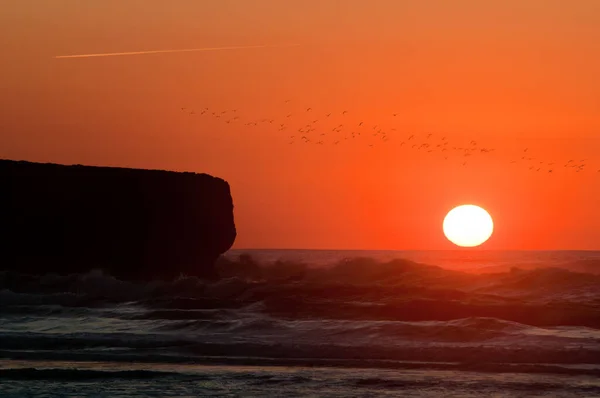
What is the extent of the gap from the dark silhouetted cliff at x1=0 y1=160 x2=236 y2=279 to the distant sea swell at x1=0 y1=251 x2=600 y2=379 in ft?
4.22

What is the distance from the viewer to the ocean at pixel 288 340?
12102 millimetres

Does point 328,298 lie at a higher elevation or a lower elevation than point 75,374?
higher

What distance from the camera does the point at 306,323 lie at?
693 inches

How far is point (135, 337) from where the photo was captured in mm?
16078

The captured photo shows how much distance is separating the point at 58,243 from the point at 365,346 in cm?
1378

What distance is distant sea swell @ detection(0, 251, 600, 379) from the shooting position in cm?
1423

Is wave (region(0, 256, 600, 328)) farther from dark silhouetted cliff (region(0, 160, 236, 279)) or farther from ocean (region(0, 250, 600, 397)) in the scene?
dark silhouetted cliff (region(0, 160, 236, 279))

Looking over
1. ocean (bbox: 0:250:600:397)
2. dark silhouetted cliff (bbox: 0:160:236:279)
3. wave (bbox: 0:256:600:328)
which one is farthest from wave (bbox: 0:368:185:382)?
dark silhouetted cliff (bbox: 0:160:236:279)

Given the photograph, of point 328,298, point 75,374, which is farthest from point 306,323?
point 75,374

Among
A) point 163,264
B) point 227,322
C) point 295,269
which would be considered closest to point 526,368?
point 227,322

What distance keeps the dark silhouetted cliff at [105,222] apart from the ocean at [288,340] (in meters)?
1.25

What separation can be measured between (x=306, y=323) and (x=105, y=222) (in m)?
11.0

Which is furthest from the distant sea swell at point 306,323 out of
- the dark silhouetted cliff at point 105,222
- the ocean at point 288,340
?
the dark silhouetted cliff at point 105,222

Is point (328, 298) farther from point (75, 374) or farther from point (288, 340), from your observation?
point (75, 374)
